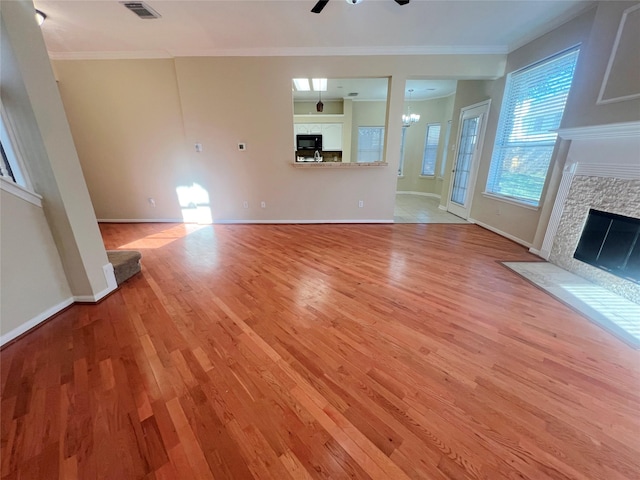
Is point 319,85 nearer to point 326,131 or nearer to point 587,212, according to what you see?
point 326,131

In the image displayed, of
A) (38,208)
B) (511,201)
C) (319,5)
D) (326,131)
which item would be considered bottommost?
(511,201)

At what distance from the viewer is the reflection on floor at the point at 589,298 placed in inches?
75.3

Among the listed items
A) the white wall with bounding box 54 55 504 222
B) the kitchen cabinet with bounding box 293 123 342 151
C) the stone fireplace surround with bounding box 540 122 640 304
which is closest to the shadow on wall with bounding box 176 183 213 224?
the white wall with bounding box 54 55 504 222

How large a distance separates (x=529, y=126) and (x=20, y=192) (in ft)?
18.9

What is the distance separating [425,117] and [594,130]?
5.84 m

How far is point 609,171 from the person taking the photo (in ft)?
8.23

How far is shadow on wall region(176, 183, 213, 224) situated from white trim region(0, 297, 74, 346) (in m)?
2.84

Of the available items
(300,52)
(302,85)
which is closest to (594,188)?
(300,52)

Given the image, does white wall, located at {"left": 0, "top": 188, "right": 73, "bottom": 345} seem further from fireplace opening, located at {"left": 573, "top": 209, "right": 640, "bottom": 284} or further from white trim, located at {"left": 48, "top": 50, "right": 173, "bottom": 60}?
fireplace opening, located at {"left": 573, "top": 209, "right": 640, "bottom": 284}

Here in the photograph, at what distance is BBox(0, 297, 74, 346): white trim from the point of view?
1774 mm

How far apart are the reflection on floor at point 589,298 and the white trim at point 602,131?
1.44m

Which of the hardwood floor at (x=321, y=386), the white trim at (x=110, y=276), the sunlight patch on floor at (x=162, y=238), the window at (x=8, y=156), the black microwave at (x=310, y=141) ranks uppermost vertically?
the black microwave at (x=310, y=141)

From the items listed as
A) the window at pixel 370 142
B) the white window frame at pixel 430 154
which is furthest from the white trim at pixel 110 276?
the white window frame at pixel 430 154

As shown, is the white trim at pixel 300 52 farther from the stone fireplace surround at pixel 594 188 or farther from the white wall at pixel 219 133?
the stone fireplace surround at pixel 594 188
